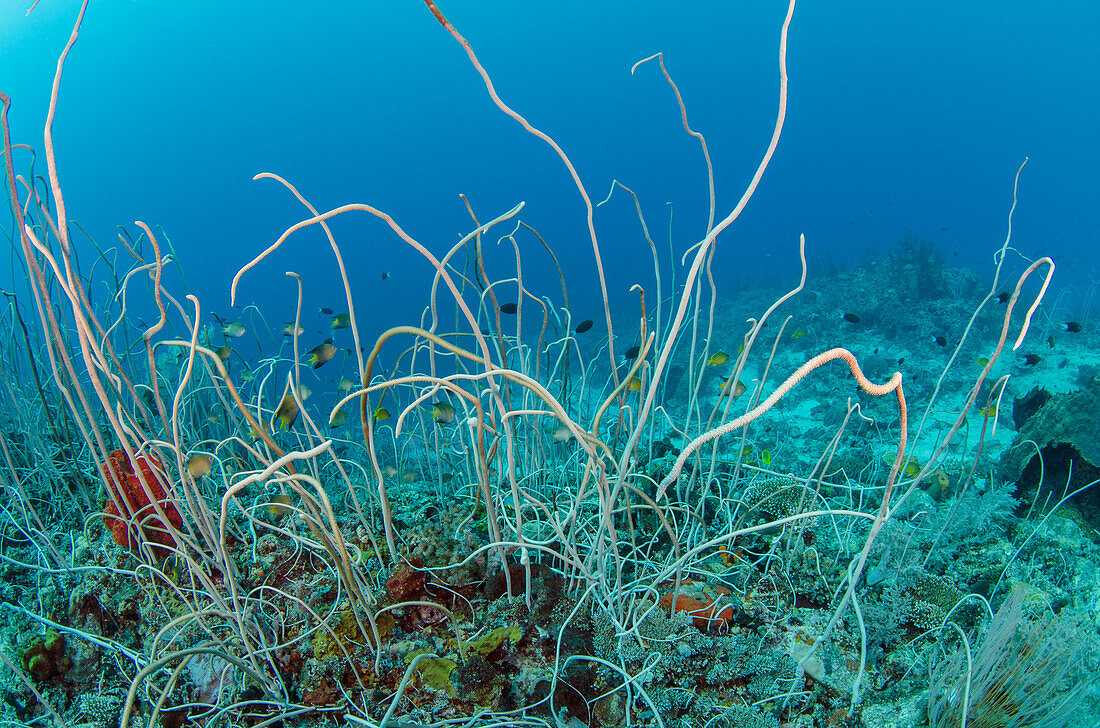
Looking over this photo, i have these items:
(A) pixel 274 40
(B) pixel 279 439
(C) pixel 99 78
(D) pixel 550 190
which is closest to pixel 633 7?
(D) pixel 550 190

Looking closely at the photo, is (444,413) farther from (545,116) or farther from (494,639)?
(545,116)

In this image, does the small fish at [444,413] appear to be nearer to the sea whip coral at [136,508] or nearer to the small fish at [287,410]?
the small fish at [287,410]

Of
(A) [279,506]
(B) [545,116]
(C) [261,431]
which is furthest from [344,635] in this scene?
(B) [545,116]

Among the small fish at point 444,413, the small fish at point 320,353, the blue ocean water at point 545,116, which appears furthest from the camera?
the blue ocean water at point 545,116

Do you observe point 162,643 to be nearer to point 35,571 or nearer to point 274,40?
point 35,571

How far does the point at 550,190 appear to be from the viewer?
3413 inches

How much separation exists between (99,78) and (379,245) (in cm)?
4078

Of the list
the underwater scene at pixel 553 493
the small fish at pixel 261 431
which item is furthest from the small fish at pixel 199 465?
the small fish at pixel 261 431

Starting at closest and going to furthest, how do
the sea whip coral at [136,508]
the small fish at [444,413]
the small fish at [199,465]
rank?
the small fish at [199,465] < the sea whip coral at [136,508] < the small fish at [444,413]

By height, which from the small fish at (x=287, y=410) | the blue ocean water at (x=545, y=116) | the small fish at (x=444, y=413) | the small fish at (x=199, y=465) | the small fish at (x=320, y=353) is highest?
the blue ocean water at (x=545, y=116)

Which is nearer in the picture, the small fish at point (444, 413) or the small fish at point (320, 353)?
the small fish at point (444, 413)

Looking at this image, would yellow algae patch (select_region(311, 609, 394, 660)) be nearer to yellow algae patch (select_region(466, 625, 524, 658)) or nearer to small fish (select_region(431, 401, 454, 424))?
yellow algae patch (select_region(466, 625, 524, 658))

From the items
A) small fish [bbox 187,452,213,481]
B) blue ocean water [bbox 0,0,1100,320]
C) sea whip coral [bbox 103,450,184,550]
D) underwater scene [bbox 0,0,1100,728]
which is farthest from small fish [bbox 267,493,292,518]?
blue ocean water [bbox 0,0,1100,320]

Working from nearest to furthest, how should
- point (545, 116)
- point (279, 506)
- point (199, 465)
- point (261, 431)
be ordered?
1. point (261, 431)
2. point (199, 465)
3. point (279, 506)
4. point (545, 116)
